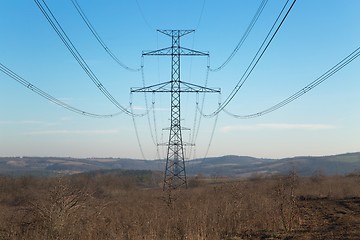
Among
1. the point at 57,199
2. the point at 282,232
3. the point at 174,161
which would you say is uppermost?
the point at 174,161

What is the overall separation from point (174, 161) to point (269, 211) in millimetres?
15396

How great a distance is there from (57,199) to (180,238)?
177 inches

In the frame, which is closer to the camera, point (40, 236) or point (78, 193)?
point (40, 236)

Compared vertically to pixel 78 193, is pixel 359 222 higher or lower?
lower

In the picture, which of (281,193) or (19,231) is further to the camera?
(281,193)

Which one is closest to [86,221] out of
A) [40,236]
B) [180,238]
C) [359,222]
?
[40,236]

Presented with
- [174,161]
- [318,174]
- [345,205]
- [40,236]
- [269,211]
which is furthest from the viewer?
[318,174]

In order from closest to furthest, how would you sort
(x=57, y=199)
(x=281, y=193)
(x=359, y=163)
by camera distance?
(x=57, y=199)
(x=281, y=193)
(x=359, y=163)

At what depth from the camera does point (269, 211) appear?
21.5 m

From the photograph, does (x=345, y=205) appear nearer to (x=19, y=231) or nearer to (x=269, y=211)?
(x=269, y=211)

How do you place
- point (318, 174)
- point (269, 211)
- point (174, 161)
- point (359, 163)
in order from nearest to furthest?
1. point (269, 211)
2. point (174, 161)
3. point (318, 174)
4. point (359, 163)

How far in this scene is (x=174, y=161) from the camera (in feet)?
118

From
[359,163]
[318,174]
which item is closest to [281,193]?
[318,174]

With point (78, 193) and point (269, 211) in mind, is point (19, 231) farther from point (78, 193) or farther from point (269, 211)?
point (269, 211)
